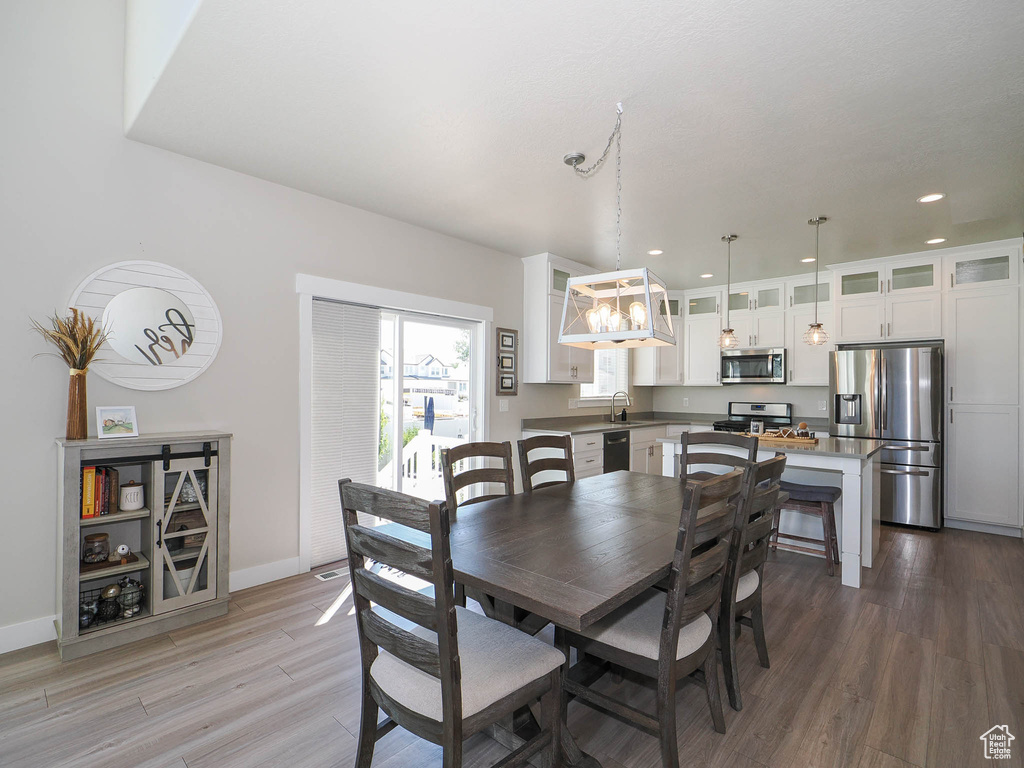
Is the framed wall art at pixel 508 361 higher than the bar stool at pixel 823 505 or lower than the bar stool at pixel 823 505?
higher

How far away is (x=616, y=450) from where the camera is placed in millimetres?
5164

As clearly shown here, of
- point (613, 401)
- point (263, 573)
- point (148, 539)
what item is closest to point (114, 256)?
point (148, 539)

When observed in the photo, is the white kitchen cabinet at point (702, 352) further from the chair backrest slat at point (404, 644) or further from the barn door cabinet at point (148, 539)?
the chair backrest slat at point (404, 644)

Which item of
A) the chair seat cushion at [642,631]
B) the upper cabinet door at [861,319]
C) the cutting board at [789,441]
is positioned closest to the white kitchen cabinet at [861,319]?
the upper cabinet door at [861,319]

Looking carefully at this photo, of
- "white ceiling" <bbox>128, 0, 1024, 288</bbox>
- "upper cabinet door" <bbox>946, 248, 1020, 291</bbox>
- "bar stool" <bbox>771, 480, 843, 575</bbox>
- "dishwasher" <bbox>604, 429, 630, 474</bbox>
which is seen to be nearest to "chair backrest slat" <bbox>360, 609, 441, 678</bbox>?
"white ceiling" <bbox>128, 0, 1024, 288</bbox>

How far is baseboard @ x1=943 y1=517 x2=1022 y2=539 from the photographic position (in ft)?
14.1

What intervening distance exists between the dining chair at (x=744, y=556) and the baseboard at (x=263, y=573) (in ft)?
8.56

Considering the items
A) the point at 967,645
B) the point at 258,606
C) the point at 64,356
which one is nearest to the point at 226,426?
the point at 64,356

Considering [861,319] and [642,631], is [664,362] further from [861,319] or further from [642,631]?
[642,631]

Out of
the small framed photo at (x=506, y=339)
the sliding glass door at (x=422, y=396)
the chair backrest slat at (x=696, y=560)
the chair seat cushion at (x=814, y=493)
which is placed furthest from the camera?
the small framed photo at (x=506, y=339)

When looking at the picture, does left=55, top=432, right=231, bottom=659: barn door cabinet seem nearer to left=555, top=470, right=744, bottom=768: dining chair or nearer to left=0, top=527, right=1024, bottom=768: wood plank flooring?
left=0, top=527, right=1024, bottom=768: wood plank flooring

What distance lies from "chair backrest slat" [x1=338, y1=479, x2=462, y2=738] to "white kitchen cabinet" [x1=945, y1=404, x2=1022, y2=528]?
5254mm

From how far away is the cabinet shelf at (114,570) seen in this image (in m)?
2.29

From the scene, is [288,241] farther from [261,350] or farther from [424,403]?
[424,403]
